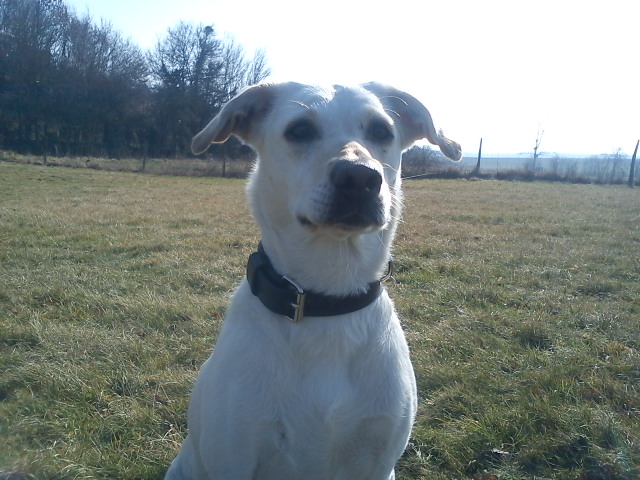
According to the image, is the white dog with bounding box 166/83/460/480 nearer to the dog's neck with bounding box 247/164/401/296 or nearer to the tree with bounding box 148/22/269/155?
the dog's neck with bounding box 247/164/401/296

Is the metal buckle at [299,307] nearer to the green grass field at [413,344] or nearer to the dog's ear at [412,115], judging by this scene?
the dog's ear at [412,115]

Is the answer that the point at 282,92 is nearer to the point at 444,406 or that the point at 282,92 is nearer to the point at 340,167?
the point at 340,167

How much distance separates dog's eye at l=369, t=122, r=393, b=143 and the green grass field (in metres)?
1.73

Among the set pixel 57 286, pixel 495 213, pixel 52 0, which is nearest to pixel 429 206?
pixel 495 213

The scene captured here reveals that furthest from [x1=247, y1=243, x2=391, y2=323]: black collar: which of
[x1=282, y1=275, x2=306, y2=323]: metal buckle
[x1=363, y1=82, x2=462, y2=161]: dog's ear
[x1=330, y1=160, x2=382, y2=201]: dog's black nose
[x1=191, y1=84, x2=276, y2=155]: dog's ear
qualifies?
[x1=363, y1=82, x2=462, y2=161]: dog's ear

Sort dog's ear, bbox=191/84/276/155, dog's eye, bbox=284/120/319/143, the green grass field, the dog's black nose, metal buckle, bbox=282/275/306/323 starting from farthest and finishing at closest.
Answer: the green grass field, dog's ear, bbox=191/84/276/155, dog's eye, bbox=284/120/319/143, metal buckle, bbox=282/275/306/323, the dog's black nose

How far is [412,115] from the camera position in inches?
113

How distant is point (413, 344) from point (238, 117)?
254 centimetres

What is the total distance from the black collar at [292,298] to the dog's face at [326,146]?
232 millimetres

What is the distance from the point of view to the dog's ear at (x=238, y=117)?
8.44 feet

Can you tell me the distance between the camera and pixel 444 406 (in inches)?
138

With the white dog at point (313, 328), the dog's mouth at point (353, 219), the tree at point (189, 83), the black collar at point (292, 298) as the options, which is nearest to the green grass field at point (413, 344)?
the white dog at point (313, 328)

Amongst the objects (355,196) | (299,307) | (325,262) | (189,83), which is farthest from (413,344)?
(189,83)

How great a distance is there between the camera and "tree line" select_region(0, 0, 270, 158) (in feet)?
106
